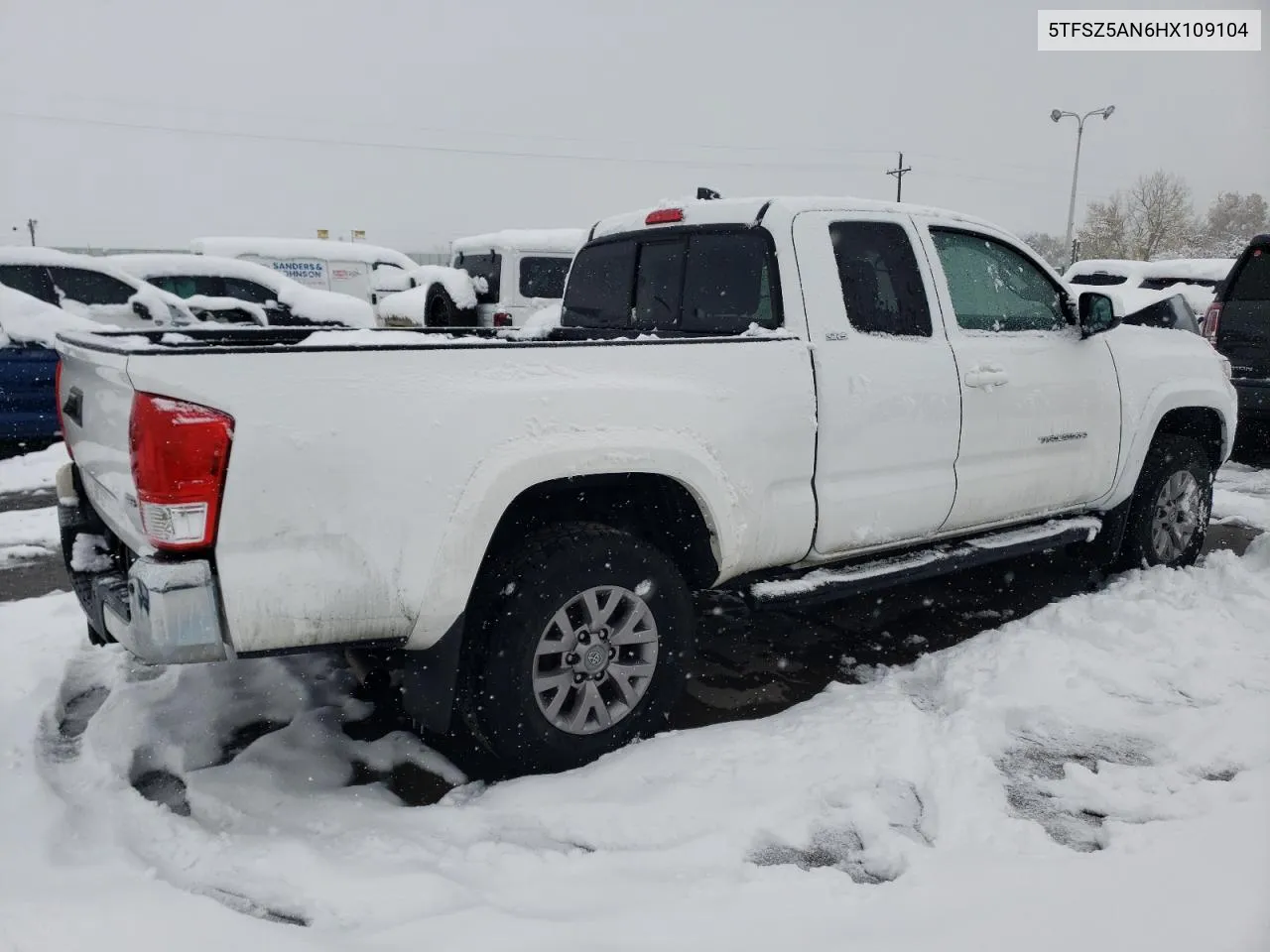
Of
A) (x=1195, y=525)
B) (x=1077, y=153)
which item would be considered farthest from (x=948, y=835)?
(x=1077, y=153)

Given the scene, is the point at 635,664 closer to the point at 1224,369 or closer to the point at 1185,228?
the point at 1224,369

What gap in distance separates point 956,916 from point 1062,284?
3.29m

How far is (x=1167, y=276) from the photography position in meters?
14.0

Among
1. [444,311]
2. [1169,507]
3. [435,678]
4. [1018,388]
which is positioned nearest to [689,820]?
[435,678]

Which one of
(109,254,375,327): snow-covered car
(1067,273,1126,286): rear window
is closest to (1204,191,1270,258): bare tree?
(1067,273,1126,286): rear window

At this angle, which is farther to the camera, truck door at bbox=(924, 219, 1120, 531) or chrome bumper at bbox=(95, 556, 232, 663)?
truck door at bbox=(924, 219, 1120, 531)

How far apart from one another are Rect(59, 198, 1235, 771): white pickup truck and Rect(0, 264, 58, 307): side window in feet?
18.3

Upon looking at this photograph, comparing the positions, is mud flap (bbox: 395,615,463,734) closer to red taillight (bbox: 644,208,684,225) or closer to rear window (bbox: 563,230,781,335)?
rear window (bbox: 563,230,781,335)

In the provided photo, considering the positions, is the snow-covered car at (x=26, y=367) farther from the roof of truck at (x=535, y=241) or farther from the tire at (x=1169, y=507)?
the tire at (x=1169, y=507)

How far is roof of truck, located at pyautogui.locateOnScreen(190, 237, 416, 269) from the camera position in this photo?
69.6 feet

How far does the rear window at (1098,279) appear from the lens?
49.2 ft

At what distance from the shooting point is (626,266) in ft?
14.1

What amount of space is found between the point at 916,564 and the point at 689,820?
1.71 meters

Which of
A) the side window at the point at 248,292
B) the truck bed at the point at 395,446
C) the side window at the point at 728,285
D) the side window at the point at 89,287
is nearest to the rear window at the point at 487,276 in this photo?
the side window at the point at 248,292
